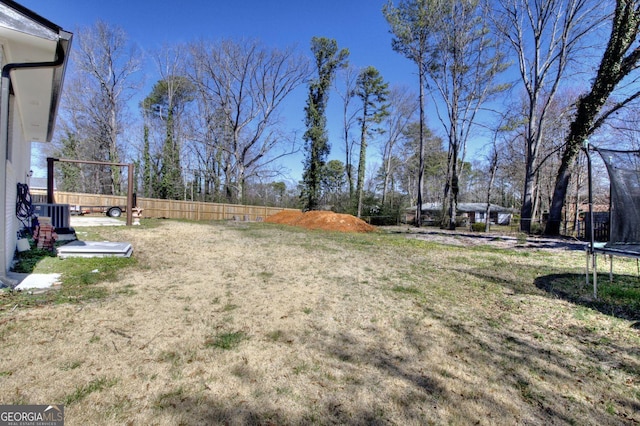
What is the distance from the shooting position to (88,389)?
183 cm

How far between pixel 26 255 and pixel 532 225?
1806cm

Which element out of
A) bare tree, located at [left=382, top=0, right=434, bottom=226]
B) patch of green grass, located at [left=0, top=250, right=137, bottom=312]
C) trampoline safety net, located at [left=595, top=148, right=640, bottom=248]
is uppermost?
bare tree, located at [left=382, top=0, right=434, bottom=226]

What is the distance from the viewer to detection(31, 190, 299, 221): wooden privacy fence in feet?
55.8

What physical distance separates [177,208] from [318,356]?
2006 cm

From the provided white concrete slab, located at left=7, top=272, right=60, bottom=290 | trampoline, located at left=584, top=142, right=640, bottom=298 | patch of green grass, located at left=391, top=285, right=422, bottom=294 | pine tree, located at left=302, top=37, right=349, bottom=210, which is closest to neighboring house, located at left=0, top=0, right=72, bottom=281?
white concrete slab, located at left=7, top=272, right=60, bottom=290

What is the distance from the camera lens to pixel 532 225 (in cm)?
1493

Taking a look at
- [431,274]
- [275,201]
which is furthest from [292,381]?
[275,201]

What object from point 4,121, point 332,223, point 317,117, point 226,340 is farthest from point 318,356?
point 317,117

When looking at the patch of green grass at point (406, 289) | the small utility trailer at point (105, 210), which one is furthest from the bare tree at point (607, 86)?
the small utility trailer at point (105, 210)

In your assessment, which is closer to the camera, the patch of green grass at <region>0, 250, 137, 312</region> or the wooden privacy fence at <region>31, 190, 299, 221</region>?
the patch of green grass at <region>0, 250, 137, 312</region>

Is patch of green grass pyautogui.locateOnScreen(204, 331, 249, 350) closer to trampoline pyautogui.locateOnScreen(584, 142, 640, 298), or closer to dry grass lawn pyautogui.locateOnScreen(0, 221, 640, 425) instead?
dry grass lawn pyautogui.locateOnScreen(0, 221, 640, 425)

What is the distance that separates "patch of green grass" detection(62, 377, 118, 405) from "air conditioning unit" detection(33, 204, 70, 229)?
7472mm

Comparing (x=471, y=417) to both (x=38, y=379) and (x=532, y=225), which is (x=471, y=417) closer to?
(x=38, y=379)

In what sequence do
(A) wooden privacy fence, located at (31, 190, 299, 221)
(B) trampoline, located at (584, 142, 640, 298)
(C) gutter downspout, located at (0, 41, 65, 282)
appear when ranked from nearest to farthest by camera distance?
(C) gutter downspout, located at (0, 41, 65, 282) < (B) trampoline, located at (584, 142, 640, 298) < (A) wooden privacy fence, located at (31, 190, 299, 221)
